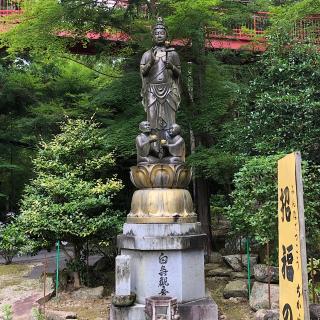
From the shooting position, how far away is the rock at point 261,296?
25.2 ft

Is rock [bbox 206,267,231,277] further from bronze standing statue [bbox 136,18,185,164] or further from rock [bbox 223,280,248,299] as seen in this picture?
bronze standing statue [bbox 136,18,185,164]

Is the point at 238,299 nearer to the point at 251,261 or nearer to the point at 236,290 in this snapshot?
the point at 236,290

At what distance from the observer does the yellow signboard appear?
2.67 meters

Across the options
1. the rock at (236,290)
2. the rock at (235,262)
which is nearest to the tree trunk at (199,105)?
the rock at (235,262)

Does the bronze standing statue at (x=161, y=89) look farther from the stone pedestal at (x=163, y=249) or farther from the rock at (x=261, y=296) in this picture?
the rock at (x=261, y=296)

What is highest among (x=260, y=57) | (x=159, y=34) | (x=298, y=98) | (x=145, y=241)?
(x=260, y=57)

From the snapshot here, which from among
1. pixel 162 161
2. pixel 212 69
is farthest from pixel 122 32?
pixel 162 161

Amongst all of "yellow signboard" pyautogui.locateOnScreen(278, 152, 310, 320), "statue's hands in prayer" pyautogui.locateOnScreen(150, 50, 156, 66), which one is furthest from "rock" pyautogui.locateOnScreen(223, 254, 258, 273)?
"yellow signboard" pyautogui.locateOnScreen(278, 152, 310, 320)

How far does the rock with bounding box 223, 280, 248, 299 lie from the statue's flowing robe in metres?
3.67

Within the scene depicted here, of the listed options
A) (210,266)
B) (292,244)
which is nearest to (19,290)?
(210,266)

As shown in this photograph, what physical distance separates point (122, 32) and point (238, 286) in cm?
680

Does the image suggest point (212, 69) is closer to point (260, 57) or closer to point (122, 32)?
point (260, 57)

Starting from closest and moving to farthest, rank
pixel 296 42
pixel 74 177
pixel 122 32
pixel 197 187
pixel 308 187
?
pixel 308 187 → pixel 74 177 → pixel 296 42 → pixel 122 32 → pixel 197 187

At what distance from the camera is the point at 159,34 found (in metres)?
7.60
